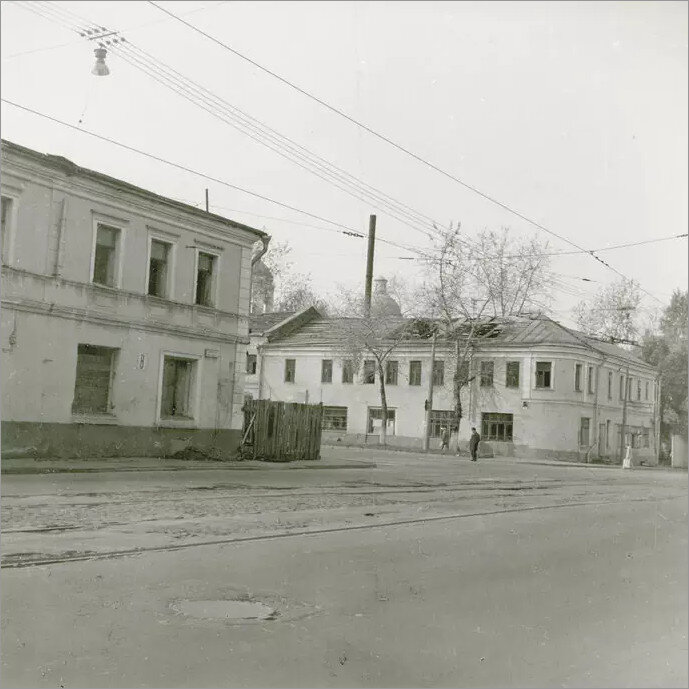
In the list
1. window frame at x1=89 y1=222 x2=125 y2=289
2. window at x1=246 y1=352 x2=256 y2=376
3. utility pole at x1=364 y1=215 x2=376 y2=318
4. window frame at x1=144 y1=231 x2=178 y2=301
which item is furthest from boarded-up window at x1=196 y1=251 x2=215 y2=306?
utility pole at x1=364 y1=215 x2=376 y2=318

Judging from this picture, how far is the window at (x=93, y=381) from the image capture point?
21.4ft

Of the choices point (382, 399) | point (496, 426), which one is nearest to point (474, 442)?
point (496, 426)

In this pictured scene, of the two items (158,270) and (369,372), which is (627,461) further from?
(158,270)

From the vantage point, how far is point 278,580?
18.3ft

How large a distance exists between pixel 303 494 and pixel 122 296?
18.5 ft

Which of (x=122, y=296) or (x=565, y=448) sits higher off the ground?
(x=122, y=296)

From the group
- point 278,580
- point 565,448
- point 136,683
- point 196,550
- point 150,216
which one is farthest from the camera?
point 565,448

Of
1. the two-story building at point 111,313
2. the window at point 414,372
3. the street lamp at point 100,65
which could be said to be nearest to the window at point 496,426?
the window at point 414,372

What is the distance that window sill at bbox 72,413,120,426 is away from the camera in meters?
6.71

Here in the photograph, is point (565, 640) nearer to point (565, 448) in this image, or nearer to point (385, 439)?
point (385, 439)

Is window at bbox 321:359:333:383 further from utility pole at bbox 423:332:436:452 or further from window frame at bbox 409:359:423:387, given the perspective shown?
utility pole at bbox 423:332:436:452

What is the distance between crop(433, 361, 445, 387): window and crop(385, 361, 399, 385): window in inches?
23.1

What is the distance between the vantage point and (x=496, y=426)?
14000 mm

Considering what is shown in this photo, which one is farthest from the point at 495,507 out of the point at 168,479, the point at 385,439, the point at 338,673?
the point at 338,673
